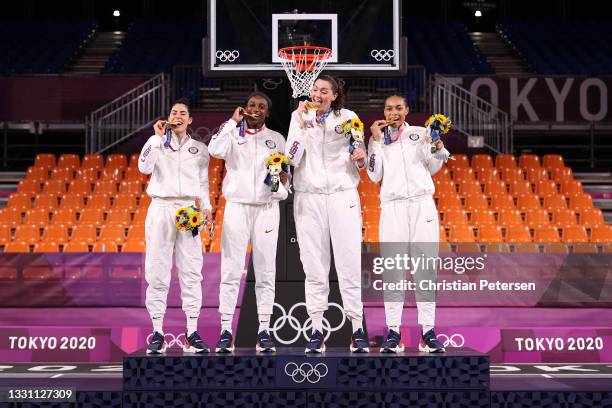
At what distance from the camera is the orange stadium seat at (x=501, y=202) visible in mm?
12289

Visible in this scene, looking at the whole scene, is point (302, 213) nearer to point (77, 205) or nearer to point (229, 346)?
point (229, 346)

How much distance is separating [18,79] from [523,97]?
9015 millimetres

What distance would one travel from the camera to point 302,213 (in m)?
6.65

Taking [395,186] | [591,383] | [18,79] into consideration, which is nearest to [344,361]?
[395,186]

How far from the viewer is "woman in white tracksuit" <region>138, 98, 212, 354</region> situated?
22.3ft

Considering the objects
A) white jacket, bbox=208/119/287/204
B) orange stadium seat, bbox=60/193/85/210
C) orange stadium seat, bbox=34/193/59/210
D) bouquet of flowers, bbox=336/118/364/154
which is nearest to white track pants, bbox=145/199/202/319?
white jacket, bbox=208/119/287/204

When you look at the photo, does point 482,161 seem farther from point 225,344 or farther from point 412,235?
point 225,344

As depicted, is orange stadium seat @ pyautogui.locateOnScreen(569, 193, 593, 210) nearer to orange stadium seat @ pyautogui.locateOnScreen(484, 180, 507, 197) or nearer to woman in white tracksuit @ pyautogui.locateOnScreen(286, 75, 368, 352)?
orange stadium seat @ pyautogui.locateOnScreen(484, 180, 507, 197)

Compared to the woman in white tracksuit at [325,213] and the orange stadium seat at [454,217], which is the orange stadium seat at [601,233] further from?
the woman in white tracksuit at [325,213]

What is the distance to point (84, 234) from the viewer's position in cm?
1147

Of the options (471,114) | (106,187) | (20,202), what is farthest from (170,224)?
(471,114)

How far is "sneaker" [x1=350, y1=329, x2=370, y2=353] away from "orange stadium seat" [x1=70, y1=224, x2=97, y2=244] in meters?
5.68

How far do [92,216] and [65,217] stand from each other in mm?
426

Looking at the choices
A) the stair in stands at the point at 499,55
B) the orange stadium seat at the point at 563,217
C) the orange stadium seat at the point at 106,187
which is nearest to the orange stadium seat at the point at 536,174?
the orange stadium seat at the point at 563,217
